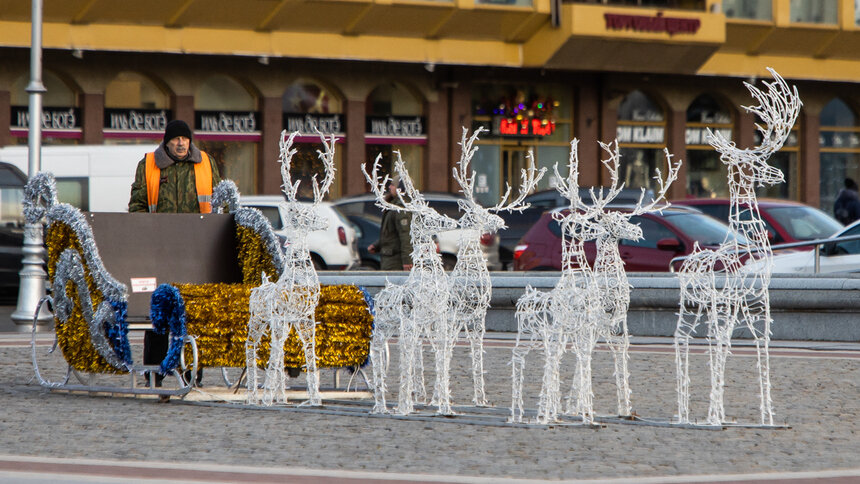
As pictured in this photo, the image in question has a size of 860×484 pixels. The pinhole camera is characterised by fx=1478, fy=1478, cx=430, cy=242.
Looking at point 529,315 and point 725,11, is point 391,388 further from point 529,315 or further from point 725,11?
point 725,11

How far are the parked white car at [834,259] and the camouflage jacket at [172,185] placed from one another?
8034mm

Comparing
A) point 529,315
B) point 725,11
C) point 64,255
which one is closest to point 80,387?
point 64,255

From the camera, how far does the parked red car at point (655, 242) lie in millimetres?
17734

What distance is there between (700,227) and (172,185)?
9.30 meters

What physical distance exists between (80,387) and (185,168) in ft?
5.86

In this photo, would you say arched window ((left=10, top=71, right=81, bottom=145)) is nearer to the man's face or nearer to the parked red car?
the parked red car

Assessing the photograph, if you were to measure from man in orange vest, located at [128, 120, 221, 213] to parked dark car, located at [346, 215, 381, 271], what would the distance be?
48.1 ft

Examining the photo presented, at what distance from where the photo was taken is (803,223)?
781 inches

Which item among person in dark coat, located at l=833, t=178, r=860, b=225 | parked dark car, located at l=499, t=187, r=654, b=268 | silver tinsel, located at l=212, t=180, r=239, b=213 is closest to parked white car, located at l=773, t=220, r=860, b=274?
silver tinsel, located at l=212, t=180, r=239, b=213

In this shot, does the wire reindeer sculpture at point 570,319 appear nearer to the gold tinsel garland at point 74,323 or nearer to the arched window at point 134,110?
the gold tinsel garland at point 74,323

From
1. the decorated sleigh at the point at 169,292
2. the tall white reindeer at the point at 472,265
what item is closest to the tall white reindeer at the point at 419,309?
the tall white reindeer at the point at 472,265

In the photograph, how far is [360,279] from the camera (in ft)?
55.3

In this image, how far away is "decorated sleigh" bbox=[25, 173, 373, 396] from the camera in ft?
29.0

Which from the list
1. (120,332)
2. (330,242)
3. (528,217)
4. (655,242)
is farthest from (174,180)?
(528,217)
